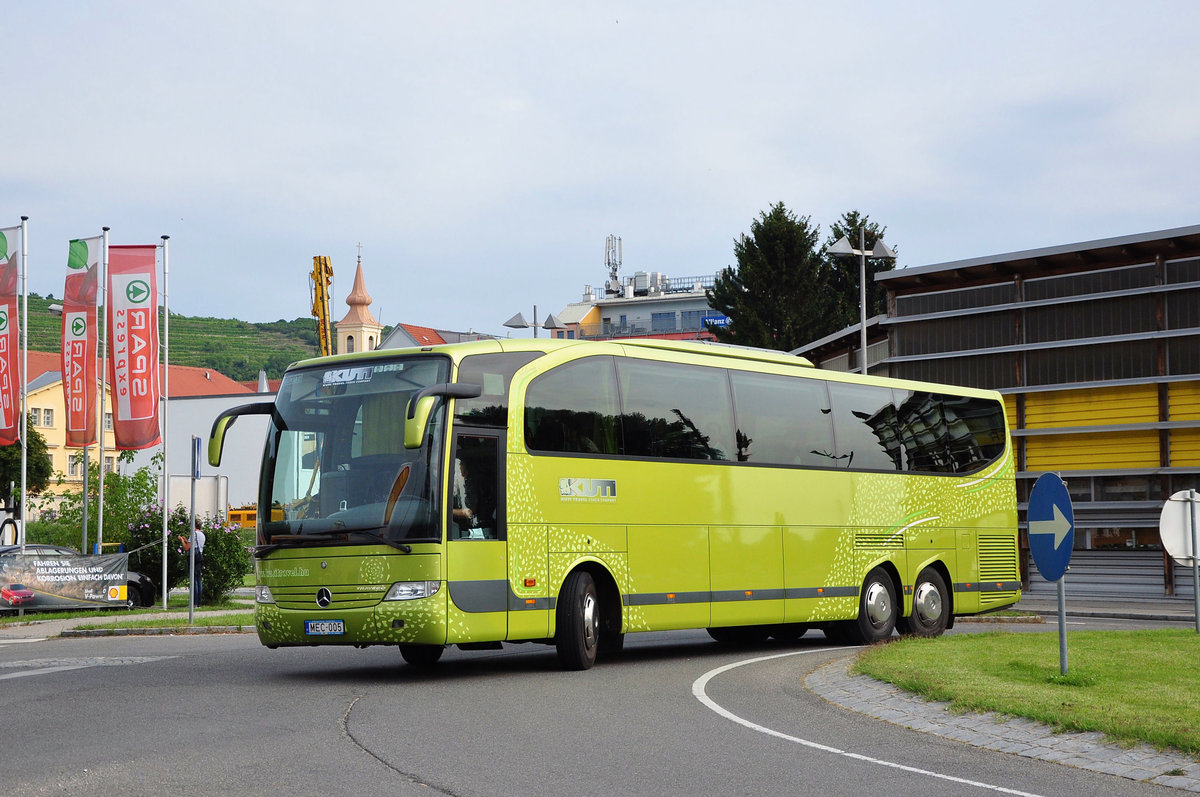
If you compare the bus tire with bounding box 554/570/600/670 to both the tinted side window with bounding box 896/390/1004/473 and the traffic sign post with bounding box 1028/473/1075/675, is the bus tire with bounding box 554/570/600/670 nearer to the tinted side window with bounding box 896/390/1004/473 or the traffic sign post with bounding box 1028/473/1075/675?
the traffic sign post with bounding box 1028/473/1075/675

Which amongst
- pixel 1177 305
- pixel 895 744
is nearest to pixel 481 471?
pixel 895 744

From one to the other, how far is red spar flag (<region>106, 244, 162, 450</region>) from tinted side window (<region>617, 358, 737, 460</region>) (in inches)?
583

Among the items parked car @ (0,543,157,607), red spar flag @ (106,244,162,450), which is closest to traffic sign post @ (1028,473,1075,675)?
red spar flag @ (106,244,162,450)

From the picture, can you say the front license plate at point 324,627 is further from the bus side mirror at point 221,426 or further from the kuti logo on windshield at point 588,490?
the kuti logo on windshield at point 588,490

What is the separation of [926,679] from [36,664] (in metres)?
10.2

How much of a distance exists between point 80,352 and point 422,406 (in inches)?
796

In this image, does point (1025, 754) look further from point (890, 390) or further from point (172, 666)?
point (890, 390)

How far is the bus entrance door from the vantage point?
44.2 feet

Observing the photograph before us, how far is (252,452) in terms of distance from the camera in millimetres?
101750

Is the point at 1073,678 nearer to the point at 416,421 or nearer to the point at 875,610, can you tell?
the point at 416,421

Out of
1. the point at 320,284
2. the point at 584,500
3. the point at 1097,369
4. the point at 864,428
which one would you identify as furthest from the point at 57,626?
the point at 320,284

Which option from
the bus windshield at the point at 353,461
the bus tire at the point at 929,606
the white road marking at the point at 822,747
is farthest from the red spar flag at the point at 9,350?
A: the white road marking at the point at 822,747

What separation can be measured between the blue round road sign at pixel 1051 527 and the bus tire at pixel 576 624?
4.69 metres

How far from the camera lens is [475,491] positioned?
13812 millimetres
